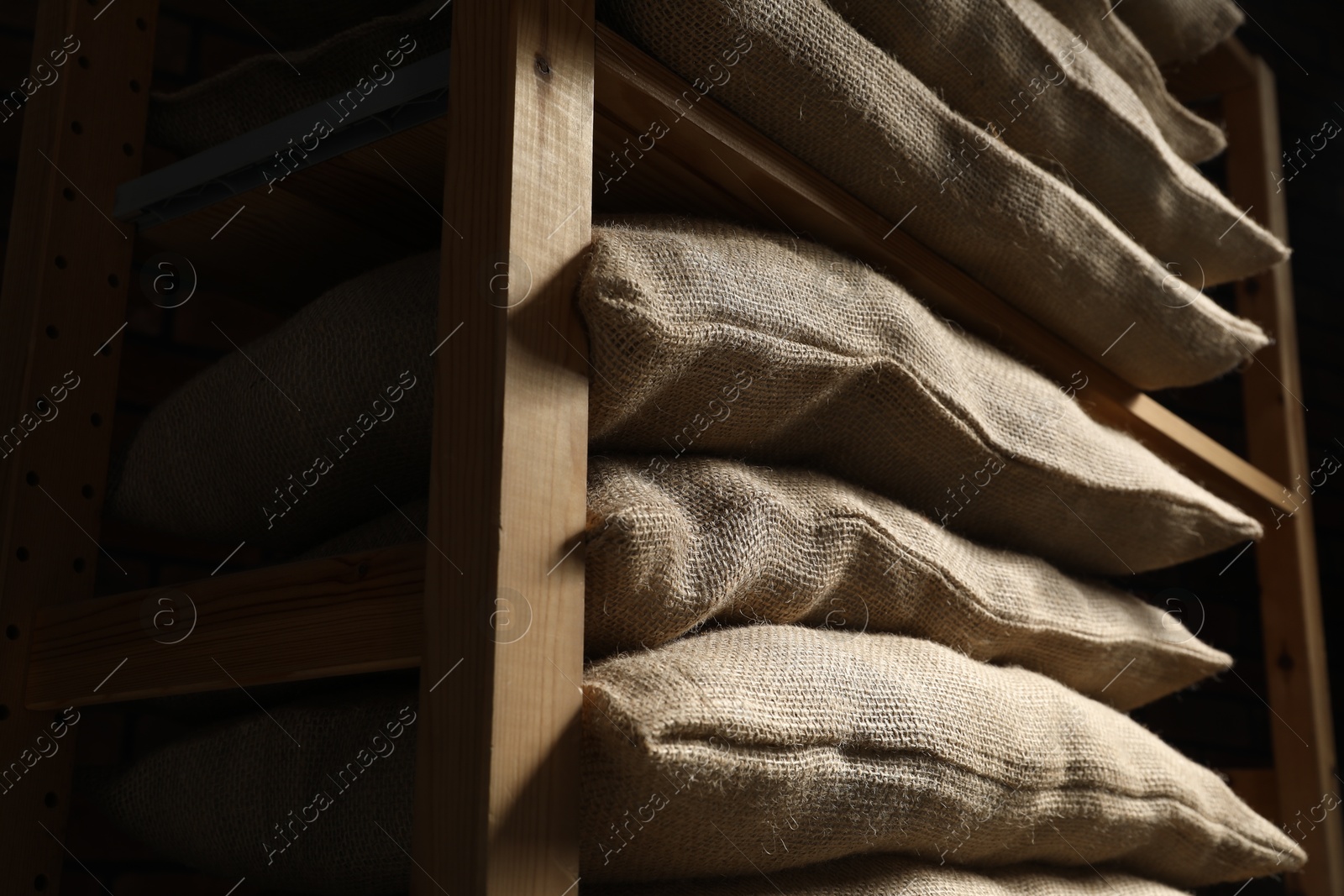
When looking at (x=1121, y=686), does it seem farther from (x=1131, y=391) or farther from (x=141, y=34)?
(x=141, y=34)

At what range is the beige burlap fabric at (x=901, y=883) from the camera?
622mm

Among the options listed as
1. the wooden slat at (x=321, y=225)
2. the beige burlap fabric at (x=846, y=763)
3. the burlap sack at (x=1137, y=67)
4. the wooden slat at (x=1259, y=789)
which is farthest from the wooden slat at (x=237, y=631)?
the wooden slat at (x=1259, y=789)

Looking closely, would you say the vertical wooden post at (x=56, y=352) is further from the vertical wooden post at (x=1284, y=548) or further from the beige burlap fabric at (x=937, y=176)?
the vertical wooden post at (x=1284, y=548)

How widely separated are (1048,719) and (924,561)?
0.14 metres

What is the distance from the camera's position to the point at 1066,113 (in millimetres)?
947

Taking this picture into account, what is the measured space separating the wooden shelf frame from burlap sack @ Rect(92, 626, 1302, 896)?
46 mm

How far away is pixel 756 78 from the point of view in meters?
0.68

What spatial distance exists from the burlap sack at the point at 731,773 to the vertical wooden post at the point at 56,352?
55 mm

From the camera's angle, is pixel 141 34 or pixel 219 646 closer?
pixel 219 646

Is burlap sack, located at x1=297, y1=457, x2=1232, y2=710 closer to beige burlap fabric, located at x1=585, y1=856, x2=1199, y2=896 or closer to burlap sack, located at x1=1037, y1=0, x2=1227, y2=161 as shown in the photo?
beige burlap fabric, located at x1=585, y1=856, x2=1199, y2=896

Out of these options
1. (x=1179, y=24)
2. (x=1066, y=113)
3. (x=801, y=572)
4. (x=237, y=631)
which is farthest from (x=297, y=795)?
(x=1179, y=24)

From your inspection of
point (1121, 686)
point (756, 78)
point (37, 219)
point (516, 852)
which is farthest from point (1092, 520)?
point (37, 219)

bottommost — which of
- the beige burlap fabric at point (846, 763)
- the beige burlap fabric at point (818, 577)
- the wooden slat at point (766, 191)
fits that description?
the beige burlap fabric at point (846, 763)

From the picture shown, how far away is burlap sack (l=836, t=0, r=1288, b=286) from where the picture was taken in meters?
0.83
